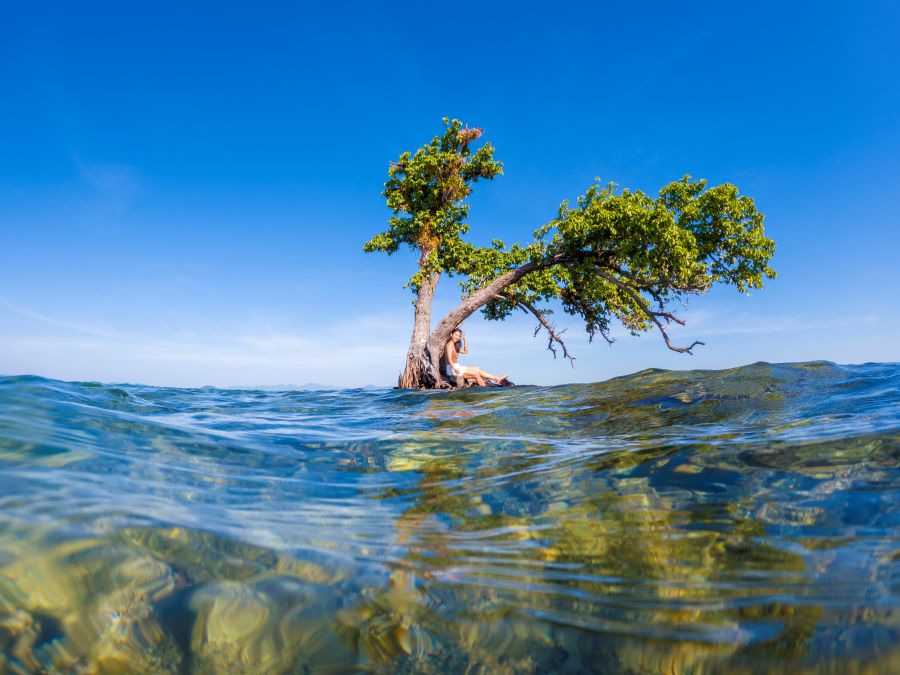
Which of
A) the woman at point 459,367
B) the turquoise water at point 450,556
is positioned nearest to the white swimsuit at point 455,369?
the woman at point 459,367

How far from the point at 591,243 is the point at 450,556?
17.4 metres

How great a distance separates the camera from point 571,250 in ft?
61.6

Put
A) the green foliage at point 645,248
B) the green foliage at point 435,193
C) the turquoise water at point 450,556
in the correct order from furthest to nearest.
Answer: the green foliage at point 435,193 < the green foliage at point 645,248 < the turquoise water at point 450,556

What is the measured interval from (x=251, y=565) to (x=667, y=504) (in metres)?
2.56

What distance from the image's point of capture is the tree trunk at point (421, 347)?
19389 millimetres

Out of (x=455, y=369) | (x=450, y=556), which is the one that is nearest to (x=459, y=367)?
(x=455, y=369)

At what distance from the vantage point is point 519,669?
164 cm

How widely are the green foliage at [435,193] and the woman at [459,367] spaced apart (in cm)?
355

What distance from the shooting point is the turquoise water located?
1.66 m

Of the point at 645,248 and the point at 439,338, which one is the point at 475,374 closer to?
the point at 439,338

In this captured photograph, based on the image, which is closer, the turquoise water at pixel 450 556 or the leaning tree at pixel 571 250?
the turquoise water at pixel 450 556

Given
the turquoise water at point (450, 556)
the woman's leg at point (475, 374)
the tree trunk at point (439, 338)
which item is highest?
the tree trunk at point (439, 338)

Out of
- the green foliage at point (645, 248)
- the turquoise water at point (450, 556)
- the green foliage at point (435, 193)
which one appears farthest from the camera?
the green foliage at point (435, 193)

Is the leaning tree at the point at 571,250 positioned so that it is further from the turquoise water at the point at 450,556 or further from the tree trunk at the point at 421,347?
the turquoise water at the point at 450,556
